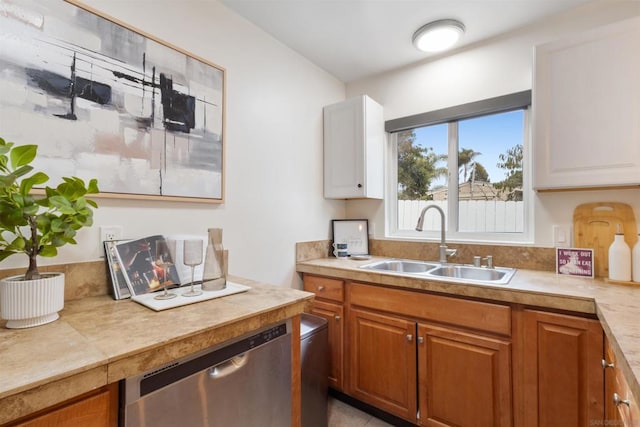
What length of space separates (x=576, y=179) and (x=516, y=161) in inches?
21.2

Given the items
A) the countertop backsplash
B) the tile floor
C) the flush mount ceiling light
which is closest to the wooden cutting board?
the countertop backsplash

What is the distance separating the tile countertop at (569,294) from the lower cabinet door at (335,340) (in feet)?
0.78

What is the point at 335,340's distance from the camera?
79.6 inches

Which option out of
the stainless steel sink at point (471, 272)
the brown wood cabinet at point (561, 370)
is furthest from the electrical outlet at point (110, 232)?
the brown wood cabinet at point (561, 370)

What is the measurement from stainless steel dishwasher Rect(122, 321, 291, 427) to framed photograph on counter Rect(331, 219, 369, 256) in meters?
1.40

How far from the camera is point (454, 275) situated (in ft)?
6.72

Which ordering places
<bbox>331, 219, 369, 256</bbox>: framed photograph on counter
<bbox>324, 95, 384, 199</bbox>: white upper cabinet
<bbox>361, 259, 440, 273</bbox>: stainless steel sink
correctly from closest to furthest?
<bbox>361, 259, 440, 273</bbox>: stainless steel sink
<bbox>324, 95, 384, 199</bbox>: white upper cabinet
<bbox>331, 219, 369, 256</bbox>: framed photograph on counter

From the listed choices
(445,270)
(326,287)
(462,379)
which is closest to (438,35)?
(445,270)

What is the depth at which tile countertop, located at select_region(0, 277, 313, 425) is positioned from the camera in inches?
25.2

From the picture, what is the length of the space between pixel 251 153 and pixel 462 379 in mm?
1755

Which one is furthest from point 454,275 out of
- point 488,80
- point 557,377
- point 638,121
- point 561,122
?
point 488,80

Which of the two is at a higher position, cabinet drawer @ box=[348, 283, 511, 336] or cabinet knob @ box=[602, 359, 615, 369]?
cabinet drawer @ box=[348, 283, 511, 336]

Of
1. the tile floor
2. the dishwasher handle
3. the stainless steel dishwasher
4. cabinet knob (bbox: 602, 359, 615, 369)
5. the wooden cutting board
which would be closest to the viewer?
the stainless steel dishwasher

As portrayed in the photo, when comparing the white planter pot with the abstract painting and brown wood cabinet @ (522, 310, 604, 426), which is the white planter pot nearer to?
the abstract painting
